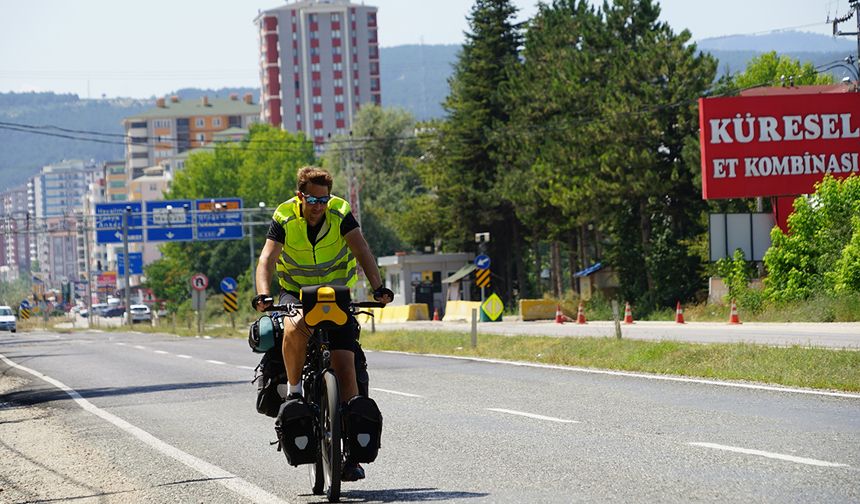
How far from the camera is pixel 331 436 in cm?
816

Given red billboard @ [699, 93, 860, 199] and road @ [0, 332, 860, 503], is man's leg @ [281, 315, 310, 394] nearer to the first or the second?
road @ [0, 332, 860, 503]

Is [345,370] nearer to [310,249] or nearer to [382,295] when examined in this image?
[382,295]

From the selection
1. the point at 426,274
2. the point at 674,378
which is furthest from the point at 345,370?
the point at 426,274

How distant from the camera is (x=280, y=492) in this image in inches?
354

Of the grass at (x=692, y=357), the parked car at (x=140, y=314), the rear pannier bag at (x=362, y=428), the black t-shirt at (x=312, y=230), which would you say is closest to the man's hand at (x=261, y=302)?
the black t-shirt at (x=312, y=230)

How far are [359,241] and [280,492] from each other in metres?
1.69

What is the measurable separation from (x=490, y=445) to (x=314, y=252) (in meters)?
2.97

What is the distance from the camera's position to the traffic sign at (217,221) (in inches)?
3100

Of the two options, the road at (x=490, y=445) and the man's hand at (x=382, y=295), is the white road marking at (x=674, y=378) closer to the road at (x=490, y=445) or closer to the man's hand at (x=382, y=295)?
the road at (x=490, y=445)

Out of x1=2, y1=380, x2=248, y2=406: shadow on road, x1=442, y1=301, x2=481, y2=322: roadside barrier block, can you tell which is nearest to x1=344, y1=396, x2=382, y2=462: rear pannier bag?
x1=2, y1=380, x2=248, y2=406: shadow on road

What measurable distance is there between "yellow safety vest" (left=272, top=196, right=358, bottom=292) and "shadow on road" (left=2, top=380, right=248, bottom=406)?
12363mm

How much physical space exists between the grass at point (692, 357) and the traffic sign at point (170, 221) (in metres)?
48.4

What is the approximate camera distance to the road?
8539 mm

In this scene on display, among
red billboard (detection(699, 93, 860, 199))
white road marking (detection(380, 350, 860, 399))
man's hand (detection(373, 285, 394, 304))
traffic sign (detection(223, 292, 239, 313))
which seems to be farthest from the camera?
traffic sign (detection(223, 292, 239, 313))
